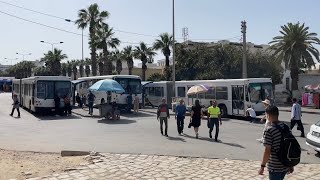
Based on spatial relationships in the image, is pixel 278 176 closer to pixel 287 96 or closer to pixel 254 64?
pixel 287 96

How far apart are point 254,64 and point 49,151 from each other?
4088 centimetres

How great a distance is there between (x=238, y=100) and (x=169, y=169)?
16.4m

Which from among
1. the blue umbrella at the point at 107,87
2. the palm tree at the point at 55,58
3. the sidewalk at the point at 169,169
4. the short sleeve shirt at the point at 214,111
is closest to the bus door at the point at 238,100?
the blue umbrella at the point at 107,87

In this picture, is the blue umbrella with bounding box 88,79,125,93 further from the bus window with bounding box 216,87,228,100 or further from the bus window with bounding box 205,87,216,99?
the bus window with bounding box 216,87,228,100

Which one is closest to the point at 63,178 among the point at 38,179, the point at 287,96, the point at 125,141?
the point at 38,179

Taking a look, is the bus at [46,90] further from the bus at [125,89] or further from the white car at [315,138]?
the white car at [315,138]

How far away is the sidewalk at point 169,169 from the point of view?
9.05 m

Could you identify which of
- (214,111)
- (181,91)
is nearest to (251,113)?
Result: (214,111)

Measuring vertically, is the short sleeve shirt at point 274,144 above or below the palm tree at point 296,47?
below

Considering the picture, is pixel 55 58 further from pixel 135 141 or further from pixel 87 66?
pixel 135 141

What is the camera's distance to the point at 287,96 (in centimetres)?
4616

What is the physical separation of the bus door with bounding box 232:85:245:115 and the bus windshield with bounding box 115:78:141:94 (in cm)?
885

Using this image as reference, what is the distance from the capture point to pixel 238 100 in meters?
25.5

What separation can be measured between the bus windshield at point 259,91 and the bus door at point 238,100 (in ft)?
2.00
